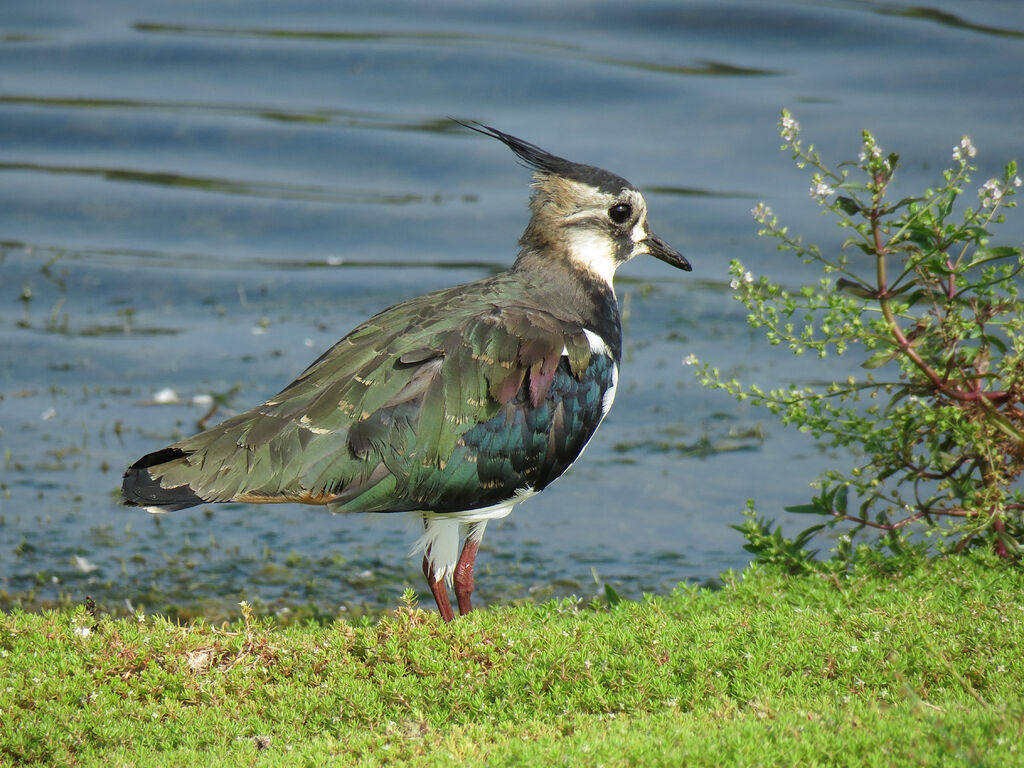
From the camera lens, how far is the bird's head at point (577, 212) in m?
6.74

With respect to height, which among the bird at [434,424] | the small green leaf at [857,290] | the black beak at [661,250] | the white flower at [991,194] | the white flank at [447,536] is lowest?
the white flank at [447,536]

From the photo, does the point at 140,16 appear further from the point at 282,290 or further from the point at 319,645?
the point at 319,645

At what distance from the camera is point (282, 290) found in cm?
1230

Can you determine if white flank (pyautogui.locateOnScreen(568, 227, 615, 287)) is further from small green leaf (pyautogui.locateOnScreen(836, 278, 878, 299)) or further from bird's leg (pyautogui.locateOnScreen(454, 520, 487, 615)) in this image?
bird's leg (pyautogui.locateOnScreen(454, 520, 487, 615))

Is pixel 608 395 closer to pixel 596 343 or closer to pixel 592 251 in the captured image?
pixel 596 343

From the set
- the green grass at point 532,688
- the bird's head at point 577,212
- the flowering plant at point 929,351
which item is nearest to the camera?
the green grass at point 532,688

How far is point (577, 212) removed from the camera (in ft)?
22.2

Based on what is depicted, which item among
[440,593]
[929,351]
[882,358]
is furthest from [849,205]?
[440,593]

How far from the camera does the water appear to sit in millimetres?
8281

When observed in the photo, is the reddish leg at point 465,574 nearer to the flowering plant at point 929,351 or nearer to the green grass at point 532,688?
the green grass at point 532,688

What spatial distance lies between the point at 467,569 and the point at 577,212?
1920 millimetres

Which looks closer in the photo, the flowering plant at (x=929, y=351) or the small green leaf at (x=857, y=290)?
the flowering plant at (x=929, y=351)

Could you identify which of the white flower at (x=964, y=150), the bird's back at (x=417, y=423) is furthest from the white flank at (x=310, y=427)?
the white flower at (x=964, y=150)

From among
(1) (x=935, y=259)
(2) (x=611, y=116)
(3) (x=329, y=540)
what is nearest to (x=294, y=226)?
(2) (x=611, y=116)
